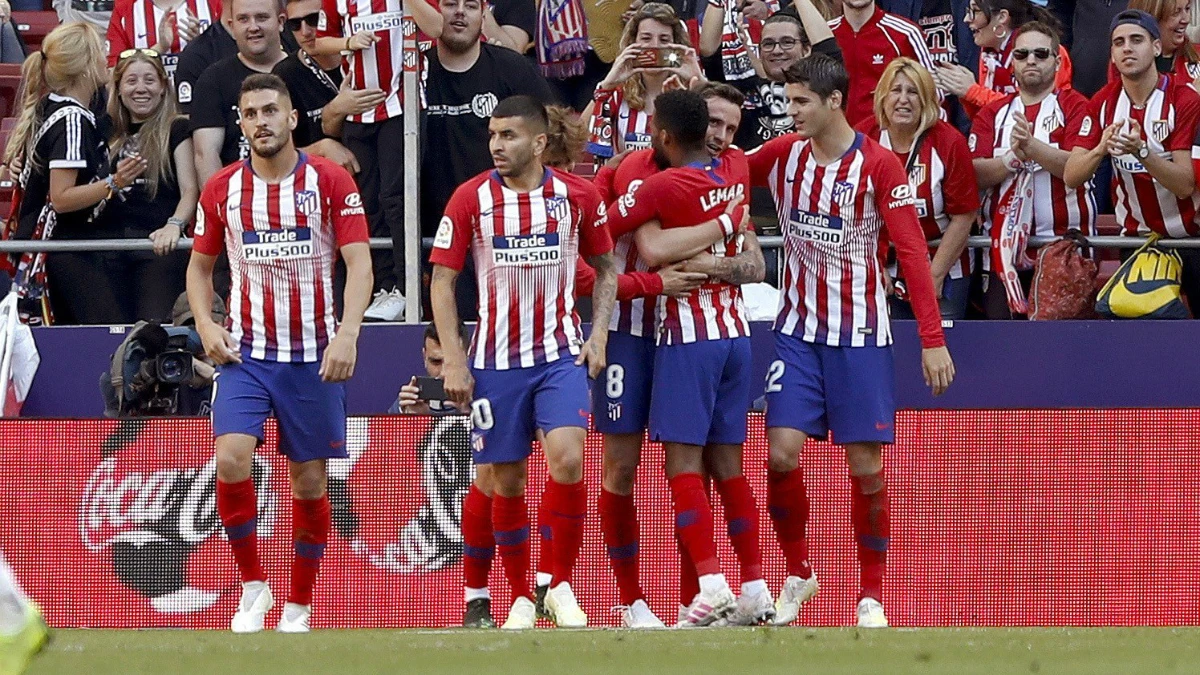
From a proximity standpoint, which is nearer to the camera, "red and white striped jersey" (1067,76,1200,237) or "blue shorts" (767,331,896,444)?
"blue shorts" (767,331,896,444)

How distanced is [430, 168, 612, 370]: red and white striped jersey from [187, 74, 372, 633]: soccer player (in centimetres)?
48

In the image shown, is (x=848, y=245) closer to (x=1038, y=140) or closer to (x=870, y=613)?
(x=870, y=613)

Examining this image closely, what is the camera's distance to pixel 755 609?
7336mm

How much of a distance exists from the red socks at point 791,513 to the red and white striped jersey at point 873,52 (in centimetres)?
298

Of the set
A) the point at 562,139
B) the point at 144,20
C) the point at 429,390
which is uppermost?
the point at 144,20

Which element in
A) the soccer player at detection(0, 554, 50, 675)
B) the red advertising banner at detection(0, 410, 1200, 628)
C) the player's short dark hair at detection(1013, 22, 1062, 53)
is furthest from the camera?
the player's short dark hair at detection(1013, 22, 1062, 53)

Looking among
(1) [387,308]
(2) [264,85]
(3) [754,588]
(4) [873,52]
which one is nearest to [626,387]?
(3) [754,588]

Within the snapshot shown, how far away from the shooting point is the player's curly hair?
742 cm

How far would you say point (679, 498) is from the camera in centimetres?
723

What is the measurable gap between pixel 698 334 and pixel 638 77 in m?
2.43

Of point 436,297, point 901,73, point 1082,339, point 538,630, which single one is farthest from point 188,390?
point 1082,339

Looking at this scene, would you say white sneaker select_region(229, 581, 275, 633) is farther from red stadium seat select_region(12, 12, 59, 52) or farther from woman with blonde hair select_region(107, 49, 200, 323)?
red stadium seat select_region(12, 12, 59, 52)

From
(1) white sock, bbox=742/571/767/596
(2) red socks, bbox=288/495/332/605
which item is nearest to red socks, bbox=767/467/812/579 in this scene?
(1) white sock, bbox=742/571/767/596

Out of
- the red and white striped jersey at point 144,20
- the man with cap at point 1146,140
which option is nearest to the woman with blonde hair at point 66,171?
the red and white striped jersey at point 144,20
